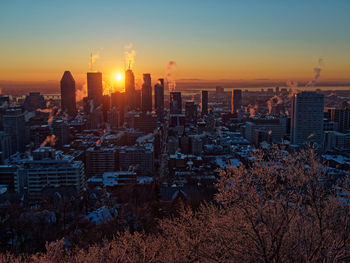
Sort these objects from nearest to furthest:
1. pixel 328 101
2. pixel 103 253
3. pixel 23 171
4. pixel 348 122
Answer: pixel 103 253 < pixel 23 171 < pixel 348 122 < pixel 328 101

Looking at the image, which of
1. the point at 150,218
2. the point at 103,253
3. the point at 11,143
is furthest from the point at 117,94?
the point at 103,253

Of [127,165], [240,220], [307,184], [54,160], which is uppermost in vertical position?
[307,184]

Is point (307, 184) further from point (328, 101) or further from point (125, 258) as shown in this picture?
point (328, 101)

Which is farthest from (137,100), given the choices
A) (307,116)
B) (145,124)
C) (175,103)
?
(307,116)

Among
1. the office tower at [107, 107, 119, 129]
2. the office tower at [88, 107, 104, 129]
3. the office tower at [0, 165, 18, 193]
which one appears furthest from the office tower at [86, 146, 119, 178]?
the office tower at [107, 107, 119, 129]

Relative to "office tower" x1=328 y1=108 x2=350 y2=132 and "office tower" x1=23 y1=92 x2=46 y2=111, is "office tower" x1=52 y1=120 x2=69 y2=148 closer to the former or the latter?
"office tower" x1=23 y1=92 x2=46 y2=111

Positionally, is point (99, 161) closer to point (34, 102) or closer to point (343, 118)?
point (343, 118)
